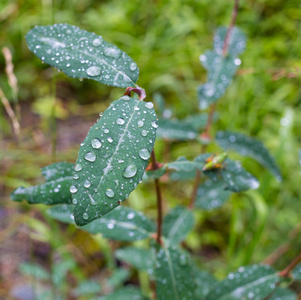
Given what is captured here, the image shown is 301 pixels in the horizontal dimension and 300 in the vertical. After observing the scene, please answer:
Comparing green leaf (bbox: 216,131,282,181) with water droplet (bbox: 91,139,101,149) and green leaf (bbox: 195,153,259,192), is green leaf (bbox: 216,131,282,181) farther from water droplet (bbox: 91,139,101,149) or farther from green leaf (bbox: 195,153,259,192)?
water droplet (bbox: 91,139,101,149)

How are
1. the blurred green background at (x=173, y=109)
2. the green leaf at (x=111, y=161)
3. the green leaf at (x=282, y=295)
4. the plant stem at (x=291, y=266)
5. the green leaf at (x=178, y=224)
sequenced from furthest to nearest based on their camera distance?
the blurred green background at (x=173, y=109) → the green leaf at (x=178, y=224) → the green leaf at (x=282, y=295) → the plant stem at (x=291, y=266) → the green leaf at (x=111, y=161)

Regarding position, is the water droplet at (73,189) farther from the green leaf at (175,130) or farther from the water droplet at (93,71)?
the green leaf at (175,130)

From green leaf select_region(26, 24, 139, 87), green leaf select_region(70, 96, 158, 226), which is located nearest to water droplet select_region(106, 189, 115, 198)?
green leaf select_region(70, 96, 158, 226)

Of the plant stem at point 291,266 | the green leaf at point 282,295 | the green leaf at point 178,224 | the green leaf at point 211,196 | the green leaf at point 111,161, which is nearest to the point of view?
the green leaf at point 111,161

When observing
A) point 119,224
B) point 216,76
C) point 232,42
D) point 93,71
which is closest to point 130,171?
point 93,71

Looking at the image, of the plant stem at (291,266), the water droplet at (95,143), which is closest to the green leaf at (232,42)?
the plant stem at (291,266)

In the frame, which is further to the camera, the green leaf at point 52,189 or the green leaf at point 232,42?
the green leaf at point 232,42
